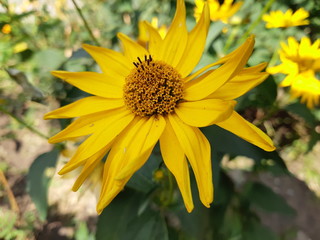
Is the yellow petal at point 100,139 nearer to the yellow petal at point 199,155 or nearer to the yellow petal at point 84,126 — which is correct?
the yellow petal at point 84,126

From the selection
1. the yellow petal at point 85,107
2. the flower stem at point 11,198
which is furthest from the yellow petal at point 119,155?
the flower stem at point 11,198

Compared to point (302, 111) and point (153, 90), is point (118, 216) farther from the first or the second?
point (302, 111)

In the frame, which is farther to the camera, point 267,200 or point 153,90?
point 267,200

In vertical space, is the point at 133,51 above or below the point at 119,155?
above

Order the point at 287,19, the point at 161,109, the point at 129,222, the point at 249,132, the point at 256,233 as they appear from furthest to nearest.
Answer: the point at 256,233
the point at 287,19
the point at 129,222
the point at 161,109
the point at 249,132

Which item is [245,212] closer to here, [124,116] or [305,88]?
[305,88]

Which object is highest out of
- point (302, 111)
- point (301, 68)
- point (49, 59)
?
point (49, 59)

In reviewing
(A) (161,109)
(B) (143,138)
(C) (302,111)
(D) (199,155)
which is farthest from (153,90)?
(C) (302,111)
